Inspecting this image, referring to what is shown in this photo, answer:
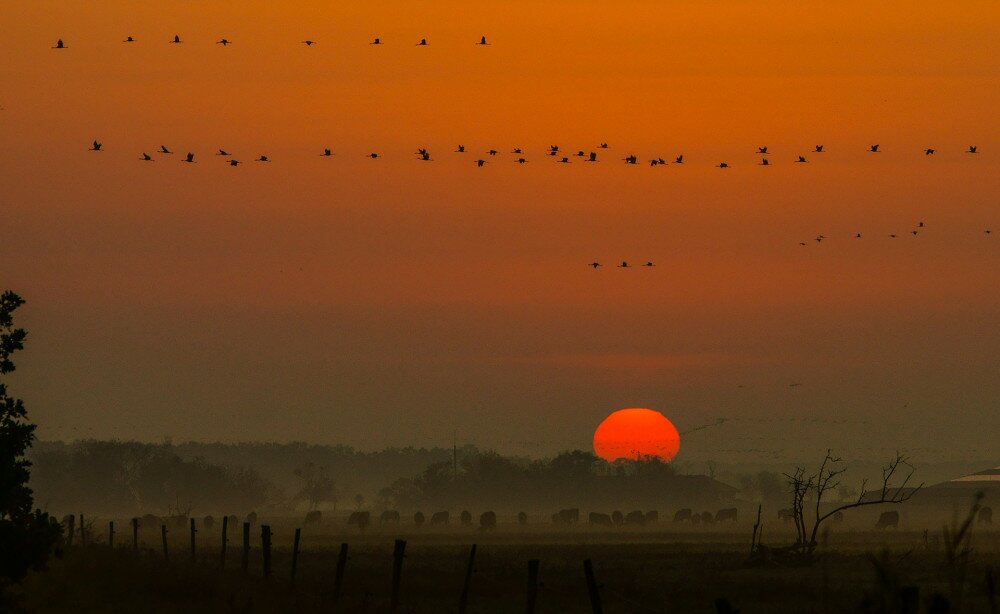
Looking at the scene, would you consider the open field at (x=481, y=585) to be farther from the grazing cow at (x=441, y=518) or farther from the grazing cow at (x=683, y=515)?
the grazing cow at (x=441, y=518)

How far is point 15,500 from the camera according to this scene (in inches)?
932

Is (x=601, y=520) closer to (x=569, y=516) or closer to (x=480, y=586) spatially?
(x=569, y=516)

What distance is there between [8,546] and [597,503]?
539 feet

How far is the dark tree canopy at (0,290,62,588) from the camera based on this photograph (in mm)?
23234

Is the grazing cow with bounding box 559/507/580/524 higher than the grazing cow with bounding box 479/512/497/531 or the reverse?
higher

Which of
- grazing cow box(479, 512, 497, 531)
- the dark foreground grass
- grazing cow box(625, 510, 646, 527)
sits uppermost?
grazing cow box(625, 510, 646, 527)

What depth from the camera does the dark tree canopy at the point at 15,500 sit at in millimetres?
23234

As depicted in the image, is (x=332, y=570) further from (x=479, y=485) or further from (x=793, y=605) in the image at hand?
(x=479, y=485)

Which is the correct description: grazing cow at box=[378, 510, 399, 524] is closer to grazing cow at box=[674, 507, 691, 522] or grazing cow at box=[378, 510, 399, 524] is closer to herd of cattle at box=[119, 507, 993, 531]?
herd of cattle at box=[119, 507, 993, 531]

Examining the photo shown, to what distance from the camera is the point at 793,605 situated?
33188 mm

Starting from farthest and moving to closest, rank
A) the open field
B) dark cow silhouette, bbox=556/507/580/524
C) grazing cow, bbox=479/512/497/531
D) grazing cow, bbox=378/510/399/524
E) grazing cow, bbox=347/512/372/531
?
grazing cow, bbox=378/510/399/524, dark cow silhouette, bbox=556/507/580/524, grazing cow, bbox=347/512/372/531, grazing cow, bbox=479/512/497/531, the open field

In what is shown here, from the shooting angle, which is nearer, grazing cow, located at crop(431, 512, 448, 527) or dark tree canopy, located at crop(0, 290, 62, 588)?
dark tree canopy, located at crop(0, 290, 62, 588)

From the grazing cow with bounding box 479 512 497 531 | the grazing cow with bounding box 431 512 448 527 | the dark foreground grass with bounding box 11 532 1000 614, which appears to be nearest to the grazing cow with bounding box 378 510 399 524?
the grazing cow with bounding box 431 512 448 527

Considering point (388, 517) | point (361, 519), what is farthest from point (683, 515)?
point (361, 519)
